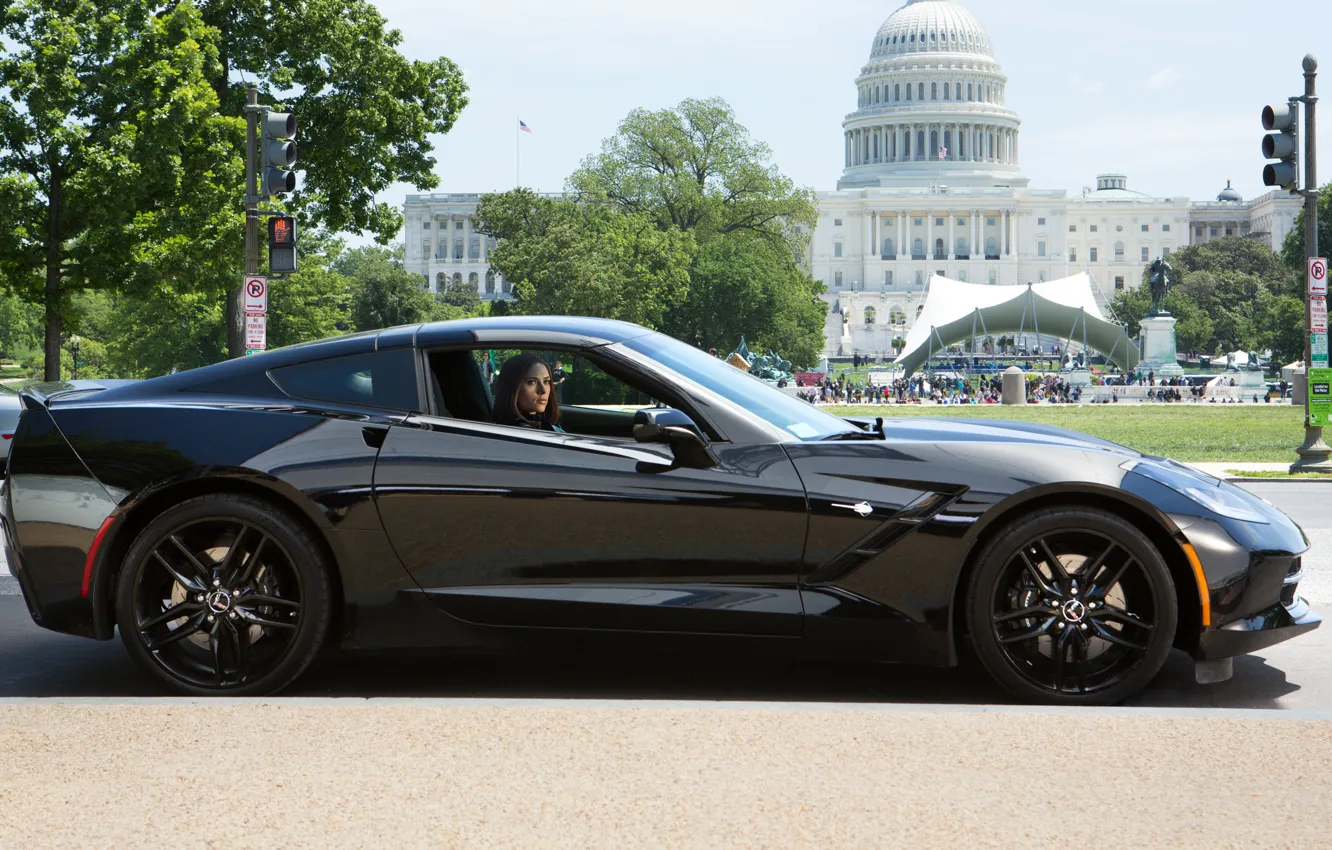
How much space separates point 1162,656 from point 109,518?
354cm

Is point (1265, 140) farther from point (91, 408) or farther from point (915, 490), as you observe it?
point (91, 408)

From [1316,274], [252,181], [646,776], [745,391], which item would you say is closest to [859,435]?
[745,391]

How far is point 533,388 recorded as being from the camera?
534 cm

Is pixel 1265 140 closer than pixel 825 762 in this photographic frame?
No

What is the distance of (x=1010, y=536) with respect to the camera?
4.84m

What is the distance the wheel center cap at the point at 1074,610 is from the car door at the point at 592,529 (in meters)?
0.86

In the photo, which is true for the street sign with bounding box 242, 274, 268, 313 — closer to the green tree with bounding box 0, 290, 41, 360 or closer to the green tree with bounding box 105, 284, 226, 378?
the green tree with bounding box 105, 284, 226, 378

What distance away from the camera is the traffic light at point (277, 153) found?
14289mm

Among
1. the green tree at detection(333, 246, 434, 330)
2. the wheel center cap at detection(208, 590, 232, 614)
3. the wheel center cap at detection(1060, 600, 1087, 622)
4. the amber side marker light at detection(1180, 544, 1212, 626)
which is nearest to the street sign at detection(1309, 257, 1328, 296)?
the amber side marker light at detection(1180, 544, 1212, 626)

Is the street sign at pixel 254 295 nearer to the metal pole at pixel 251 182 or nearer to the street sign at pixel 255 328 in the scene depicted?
the street sign at pixel 255 328

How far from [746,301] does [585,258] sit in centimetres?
1569

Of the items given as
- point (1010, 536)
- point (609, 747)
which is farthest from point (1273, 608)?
point (609, 747)

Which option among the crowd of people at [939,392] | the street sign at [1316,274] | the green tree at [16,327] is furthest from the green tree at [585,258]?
the street sign at [1316,274]

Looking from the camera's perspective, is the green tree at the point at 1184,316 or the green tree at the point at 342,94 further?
the green tree at the point at 1184,316
